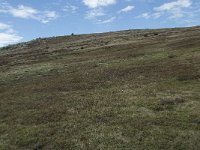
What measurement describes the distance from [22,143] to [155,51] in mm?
45018

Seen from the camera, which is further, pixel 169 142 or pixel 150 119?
pixel 150 119

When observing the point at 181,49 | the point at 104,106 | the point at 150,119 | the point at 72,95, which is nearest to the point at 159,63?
the point at 181,49

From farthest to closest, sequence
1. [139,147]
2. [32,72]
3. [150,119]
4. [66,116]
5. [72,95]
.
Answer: [32,72]
[72,95]
[66,116]
[150,119]
[139,147]

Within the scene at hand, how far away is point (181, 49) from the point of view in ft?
216

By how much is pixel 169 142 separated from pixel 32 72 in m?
Result: 41.7

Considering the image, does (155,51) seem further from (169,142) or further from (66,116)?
(169,142)

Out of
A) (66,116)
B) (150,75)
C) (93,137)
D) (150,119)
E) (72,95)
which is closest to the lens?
(93,137)

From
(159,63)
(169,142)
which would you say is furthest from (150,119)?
(159,63)

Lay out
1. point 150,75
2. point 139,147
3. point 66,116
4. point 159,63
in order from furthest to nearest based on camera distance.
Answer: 1. point 159,63
2. point 150,75
3. point 66,116
4. point 139,147

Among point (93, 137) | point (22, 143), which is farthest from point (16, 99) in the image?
point (93, 137)

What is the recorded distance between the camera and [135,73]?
49.8m

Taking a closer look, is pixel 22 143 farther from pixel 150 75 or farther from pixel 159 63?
pixel 159 63

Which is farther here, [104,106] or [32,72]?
[32,72]

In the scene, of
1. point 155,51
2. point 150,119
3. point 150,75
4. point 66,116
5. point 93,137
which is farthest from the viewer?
point 155,51
